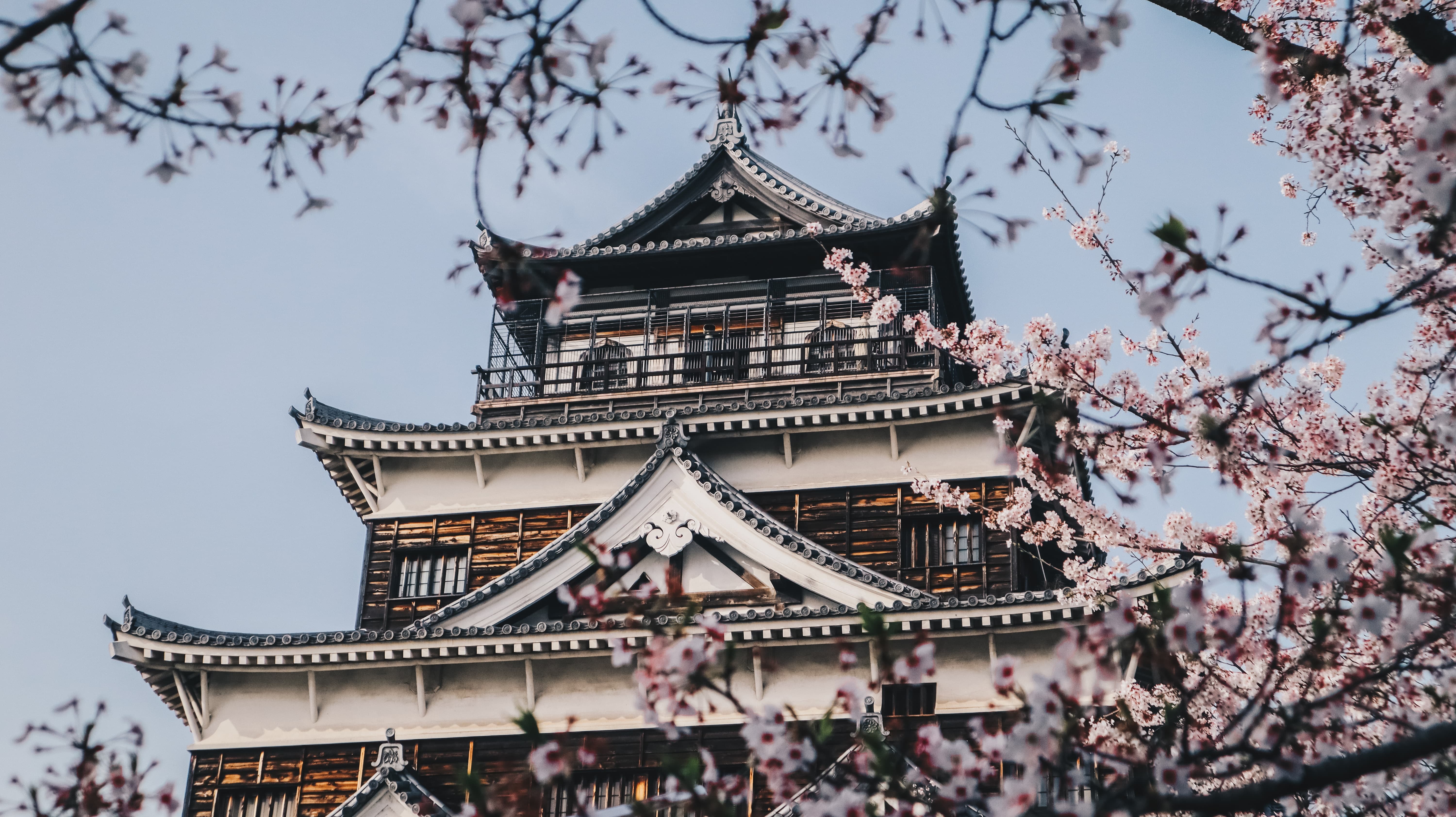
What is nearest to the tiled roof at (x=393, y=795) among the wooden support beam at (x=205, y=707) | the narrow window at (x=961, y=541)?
the wooden support beam at (x=205, y=707)

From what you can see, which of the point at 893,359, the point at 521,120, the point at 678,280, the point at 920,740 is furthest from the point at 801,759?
the point at 678,280

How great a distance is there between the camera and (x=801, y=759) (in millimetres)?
5355

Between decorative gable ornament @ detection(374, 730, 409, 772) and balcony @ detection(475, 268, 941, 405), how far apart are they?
20.5 ft

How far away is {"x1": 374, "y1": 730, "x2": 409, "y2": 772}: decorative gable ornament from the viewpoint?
14.8 metres

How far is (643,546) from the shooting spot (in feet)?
56.9

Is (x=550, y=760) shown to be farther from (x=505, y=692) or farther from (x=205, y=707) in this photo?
(x=205, y=707)

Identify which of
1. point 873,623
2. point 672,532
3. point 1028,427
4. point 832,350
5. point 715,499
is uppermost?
point 832,350

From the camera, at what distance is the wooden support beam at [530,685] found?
16250 millimetres

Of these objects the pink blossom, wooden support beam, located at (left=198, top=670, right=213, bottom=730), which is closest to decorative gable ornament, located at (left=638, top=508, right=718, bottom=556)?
wooden support beam, located at (left=198, top=670, right=213, bottom=730)

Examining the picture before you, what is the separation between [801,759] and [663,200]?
1769 cm

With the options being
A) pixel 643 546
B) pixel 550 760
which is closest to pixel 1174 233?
pixel 550 760

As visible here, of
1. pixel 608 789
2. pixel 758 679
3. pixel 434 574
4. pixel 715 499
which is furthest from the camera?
pixel 434 574

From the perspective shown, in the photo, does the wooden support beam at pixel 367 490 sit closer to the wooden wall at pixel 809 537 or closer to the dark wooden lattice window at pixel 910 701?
the wooden wall at pixel 809 537

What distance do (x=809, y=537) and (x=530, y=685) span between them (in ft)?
13.9
